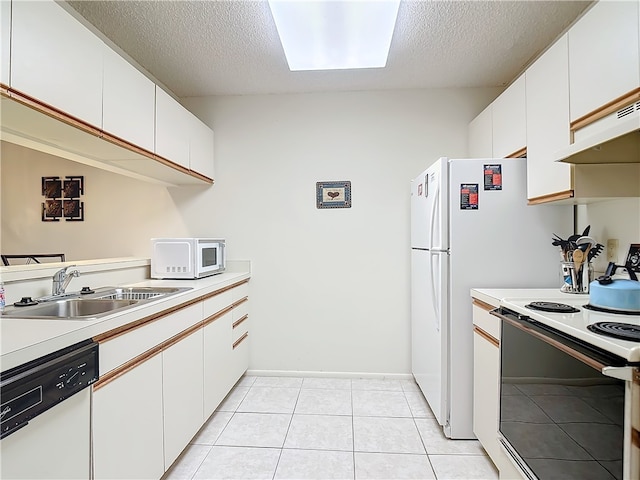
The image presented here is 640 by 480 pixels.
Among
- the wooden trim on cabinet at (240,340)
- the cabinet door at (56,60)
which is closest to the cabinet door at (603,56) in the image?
the cabinet door at (56,60)

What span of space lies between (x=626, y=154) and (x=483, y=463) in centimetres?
168

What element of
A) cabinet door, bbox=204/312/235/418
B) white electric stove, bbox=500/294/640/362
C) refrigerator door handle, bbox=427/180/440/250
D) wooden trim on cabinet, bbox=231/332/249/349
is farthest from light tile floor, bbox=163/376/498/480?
refrigerator door handle, bbox=427/180/440/250

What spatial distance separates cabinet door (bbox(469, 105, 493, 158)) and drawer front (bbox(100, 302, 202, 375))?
2.30 meters

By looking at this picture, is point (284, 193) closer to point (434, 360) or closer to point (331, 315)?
point (331, 315)

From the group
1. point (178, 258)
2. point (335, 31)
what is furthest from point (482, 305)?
point (178, 258)

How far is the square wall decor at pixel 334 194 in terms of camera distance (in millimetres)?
3031

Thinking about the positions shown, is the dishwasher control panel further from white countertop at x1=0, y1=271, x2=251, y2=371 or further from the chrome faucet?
the chrome faucet

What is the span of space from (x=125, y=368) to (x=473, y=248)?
189cm

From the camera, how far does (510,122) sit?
216cm

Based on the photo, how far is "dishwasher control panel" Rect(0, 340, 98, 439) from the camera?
83 cm

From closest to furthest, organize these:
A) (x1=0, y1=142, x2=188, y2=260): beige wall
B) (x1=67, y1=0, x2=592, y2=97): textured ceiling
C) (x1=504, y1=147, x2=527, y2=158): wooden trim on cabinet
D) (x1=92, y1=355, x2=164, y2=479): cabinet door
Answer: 1. (x1=92, y1=355, x2=164, y2=479): cabinet door
2. (x1=67, y1=0, x2=592, y2=97): textured ceiling
3. (x1=504, y1=147, x2=527, y2=158): wooden trim on cabinet
4. (x1=0, y1=142, x2=188, y2=260): beige wall

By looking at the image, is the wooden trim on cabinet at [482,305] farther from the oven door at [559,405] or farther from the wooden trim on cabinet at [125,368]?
the wooden trim on cabinet at [125,368]

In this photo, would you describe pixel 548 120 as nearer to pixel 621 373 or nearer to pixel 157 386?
pixel 621 373

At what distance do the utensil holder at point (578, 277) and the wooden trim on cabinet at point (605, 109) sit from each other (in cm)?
70
